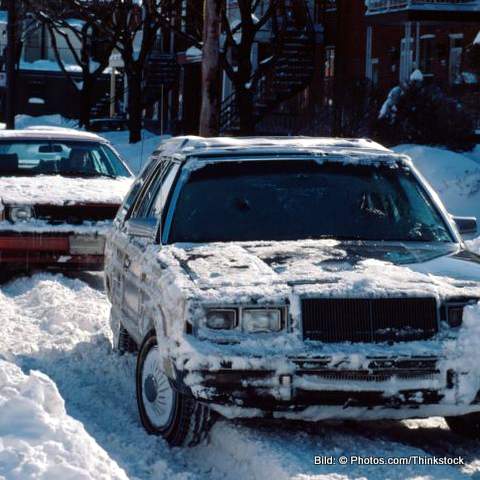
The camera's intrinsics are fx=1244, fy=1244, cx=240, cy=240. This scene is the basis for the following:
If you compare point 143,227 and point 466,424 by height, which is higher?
point 143,227

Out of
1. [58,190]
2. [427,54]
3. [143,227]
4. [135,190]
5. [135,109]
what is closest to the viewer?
[143,227]

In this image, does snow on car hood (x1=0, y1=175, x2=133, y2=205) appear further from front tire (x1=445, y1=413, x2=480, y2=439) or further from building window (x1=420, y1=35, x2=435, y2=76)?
building window (x1=420, y1=35, x2=435, y2=76)

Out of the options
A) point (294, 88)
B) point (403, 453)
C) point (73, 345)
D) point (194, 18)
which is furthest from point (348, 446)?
point (294, 88)

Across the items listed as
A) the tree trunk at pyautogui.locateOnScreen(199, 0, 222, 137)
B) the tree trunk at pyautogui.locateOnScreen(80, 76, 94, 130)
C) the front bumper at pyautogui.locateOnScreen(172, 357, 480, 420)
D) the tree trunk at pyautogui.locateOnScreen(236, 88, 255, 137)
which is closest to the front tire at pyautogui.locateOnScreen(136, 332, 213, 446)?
the front bumper at pyautogui.locateOnScreen(172, 357, 480, 420)

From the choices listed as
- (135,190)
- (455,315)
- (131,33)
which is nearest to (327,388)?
(455,315)

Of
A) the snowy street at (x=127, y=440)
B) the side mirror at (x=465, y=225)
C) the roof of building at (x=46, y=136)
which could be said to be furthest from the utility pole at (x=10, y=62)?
the side mirror at (x=465, y=225)

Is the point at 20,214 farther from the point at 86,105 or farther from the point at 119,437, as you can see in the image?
the point at 86,105

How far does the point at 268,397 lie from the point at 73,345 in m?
3.44

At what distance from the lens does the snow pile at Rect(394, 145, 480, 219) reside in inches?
787

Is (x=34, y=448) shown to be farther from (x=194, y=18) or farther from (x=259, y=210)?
(x=194, y=18)

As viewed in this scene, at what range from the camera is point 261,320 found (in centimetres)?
591

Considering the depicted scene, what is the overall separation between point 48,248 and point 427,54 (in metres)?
25.2

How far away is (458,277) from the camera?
6.26m

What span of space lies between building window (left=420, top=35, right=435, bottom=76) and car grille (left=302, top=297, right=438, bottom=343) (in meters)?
29.6
